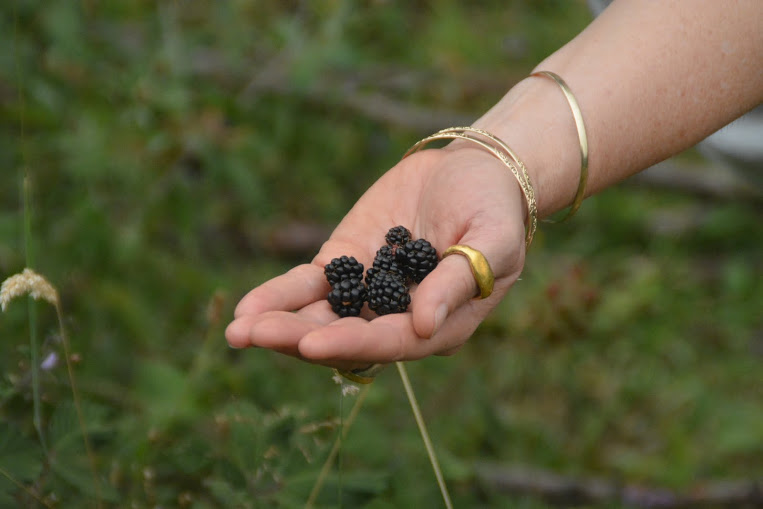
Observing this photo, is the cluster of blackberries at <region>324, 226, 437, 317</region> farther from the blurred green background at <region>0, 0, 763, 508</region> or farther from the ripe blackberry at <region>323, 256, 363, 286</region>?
the blurred green background at <region>0, 0, 763, 508</region>

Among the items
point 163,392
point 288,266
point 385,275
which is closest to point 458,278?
point 385,275

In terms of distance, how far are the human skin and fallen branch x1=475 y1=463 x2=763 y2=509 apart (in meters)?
1.23

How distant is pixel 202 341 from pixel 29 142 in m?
1.26

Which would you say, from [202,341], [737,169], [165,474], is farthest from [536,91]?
[202,341]

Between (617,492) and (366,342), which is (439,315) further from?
(617,492)

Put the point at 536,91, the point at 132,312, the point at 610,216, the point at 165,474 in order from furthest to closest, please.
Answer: the point at 610,216
the point at 132,312
the point at 536,91
the point at 165,474

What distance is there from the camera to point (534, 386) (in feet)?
11.8

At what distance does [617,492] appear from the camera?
296 cm

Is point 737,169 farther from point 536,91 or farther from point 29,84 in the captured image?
point 29,84

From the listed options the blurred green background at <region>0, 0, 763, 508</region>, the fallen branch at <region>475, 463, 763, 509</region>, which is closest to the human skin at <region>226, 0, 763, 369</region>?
the blurred green background at <region>0, 0, 763, 508</region>

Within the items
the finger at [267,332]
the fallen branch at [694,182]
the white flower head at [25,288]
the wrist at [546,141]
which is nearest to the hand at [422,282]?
the finger at [267,332]

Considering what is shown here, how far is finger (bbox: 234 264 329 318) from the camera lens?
1.65 metres

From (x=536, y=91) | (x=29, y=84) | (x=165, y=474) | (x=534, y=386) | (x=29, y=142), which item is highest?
(x=536, y=91)

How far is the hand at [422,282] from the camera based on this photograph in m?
1.53
